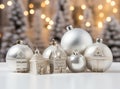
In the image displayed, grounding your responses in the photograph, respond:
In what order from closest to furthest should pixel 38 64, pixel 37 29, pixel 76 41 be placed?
pixel 38 64
pixel 76 41
pixel 37 29

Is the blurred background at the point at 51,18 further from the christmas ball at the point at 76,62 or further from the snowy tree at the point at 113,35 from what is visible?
the christmas ball at the point at 76,62

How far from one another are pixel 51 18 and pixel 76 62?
132 centimetres

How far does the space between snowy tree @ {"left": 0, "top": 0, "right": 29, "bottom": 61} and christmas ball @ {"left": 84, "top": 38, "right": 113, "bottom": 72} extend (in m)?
1.28

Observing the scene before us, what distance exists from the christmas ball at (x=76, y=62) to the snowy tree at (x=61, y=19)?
50.6 inches

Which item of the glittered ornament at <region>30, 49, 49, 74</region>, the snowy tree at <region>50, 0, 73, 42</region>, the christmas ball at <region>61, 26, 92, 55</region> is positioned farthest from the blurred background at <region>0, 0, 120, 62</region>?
the glittered ornament at <region>30, 49, 49, 74</region>

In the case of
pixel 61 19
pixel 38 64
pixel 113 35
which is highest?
pixel 61 19

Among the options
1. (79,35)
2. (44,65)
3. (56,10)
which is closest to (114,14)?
(56,10)

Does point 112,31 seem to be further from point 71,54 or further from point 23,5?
point 71,54

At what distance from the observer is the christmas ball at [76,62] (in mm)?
919

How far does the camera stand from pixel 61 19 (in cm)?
223

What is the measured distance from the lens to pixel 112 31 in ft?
7.48

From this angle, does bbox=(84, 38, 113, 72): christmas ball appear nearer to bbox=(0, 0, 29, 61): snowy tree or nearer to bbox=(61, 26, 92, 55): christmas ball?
bbox=(61, 26, 92, 55): christmas ball

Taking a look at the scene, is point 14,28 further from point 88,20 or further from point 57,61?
point 57,61

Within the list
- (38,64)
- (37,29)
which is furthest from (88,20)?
(38,64)
